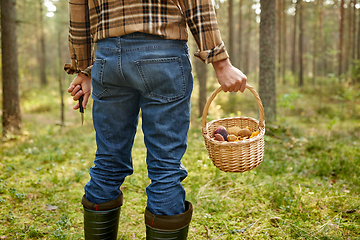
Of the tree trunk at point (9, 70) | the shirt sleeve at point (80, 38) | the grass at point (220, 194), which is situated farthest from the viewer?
the tree trunk at point (9, 70)

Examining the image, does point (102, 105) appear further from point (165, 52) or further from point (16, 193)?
point (16, 193)

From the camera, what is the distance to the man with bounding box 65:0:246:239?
1.20 m

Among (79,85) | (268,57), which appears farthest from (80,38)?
(268,57)

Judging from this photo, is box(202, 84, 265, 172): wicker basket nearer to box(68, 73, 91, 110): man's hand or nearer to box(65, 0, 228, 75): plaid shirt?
box(65, 0, 228, 75): plaid shirt

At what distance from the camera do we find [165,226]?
4.26ft

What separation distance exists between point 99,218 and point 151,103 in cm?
78

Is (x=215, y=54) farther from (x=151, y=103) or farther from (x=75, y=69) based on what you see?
(x=75, y=69)

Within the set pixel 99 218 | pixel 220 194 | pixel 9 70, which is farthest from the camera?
pixel 9 70

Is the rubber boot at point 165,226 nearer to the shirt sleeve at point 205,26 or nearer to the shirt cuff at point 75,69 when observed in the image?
the shirt sleeve at point 205,26

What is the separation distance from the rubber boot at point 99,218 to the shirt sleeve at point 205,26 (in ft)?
3.36

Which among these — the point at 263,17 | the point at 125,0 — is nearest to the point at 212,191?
the point at 125,0

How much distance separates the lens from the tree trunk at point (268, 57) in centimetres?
534

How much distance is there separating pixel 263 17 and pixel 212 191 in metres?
4.14

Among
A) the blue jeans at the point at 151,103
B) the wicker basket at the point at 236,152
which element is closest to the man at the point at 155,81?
the blue jeans at the point at 151,103
